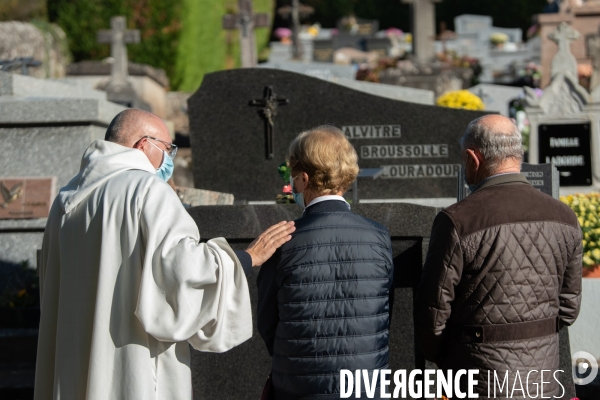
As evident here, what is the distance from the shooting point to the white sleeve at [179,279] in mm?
2812

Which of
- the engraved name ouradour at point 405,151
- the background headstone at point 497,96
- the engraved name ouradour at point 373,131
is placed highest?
the background headstone at point 497,96

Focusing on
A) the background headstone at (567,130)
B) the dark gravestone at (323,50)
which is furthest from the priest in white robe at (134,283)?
the dark gravestone at (323,50)

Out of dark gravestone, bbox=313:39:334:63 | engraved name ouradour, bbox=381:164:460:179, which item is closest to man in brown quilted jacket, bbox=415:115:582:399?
engraved name ouradour, bbox=381:164:460:179

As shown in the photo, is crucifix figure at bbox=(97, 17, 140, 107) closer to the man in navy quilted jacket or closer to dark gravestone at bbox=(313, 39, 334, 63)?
the man in navy quilted jacket

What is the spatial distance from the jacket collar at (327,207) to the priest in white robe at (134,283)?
0.10 meters

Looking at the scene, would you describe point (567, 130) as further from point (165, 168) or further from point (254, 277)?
point (165, 168)

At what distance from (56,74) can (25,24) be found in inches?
48.6

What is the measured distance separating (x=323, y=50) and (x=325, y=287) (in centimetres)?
2709

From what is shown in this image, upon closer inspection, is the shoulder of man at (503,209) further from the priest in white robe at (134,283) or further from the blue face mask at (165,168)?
the blue face mask at (165,168)

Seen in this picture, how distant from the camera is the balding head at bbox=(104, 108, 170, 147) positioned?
3.07 m

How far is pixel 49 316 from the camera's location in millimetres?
3070

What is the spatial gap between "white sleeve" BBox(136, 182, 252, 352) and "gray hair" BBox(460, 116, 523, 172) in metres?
1.00

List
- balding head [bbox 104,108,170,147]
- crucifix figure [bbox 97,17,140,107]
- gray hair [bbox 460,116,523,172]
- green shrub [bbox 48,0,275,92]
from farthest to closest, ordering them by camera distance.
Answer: green shrub [bbox 48,0,275,92] < crucifix figure [bbox 97,17,140,107] < balding head [bbox 104,108,170,147] < gray hair [bbox 460,116,523,172]

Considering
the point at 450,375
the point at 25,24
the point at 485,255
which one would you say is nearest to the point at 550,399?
the point at 450,375
